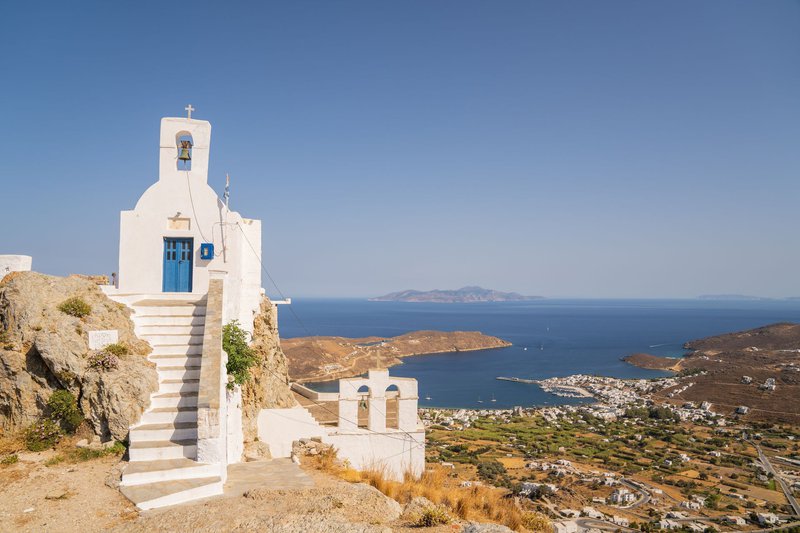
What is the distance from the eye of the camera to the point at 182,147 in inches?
563

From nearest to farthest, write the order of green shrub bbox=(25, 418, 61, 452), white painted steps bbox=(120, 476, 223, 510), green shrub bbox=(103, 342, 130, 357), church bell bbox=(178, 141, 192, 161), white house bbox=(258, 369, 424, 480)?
1. white painted steps bbox=(120, 476, 223, 510)
2. green shrub bbox=(25, 418, 61, 452)
3. green shrub bbox=(103, 342, 130, 357)
4. church bell bbox=(178, 141, 192, 161)
5. white house bbox=(258, 369, 424, 480)

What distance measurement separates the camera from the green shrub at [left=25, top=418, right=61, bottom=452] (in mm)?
8695

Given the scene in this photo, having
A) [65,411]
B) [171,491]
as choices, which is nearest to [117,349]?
[65,411]

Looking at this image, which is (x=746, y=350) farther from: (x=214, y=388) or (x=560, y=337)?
(x=214, y=388)

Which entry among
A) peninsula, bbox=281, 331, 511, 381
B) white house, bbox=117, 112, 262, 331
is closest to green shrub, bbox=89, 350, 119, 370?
white house, bbox=117, 112, 262, 331

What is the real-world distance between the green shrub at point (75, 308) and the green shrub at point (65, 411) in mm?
1863

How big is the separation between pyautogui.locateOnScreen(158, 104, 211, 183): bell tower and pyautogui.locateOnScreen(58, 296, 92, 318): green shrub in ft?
16.3

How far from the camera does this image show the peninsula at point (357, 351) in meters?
78.9

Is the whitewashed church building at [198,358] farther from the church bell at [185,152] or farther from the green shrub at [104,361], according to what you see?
the green shrub at [104,361]

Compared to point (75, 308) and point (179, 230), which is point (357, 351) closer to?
point (179, 230)

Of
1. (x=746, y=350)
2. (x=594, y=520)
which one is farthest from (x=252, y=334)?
(x=746, y=350)

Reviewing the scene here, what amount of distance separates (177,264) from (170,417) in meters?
6.08

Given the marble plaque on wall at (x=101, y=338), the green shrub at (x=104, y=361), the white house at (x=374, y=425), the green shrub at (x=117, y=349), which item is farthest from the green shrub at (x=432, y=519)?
the white house at (x=374, y=425)

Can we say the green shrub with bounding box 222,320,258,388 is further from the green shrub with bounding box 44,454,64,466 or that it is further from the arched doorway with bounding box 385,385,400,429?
the arched doorway with bounding box 385,385,400,429
